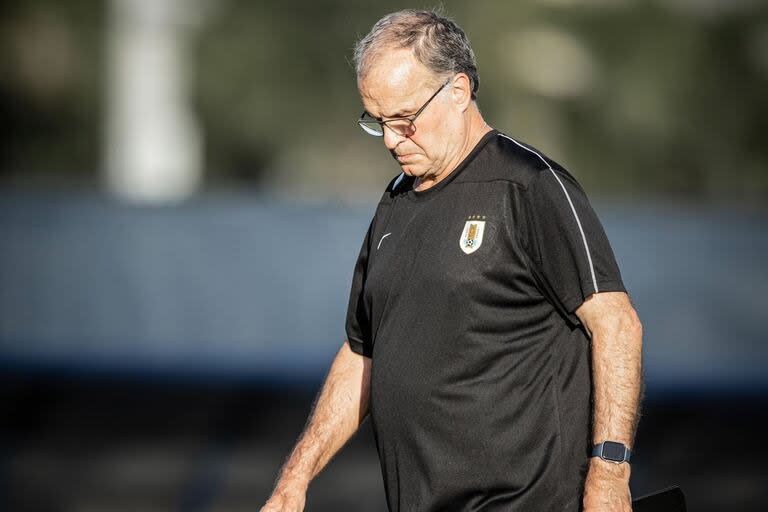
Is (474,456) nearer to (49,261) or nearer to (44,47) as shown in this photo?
(49,261)

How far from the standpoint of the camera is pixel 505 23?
63.0 feet

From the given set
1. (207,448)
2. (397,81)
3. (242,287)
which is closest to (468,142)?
(397,81)

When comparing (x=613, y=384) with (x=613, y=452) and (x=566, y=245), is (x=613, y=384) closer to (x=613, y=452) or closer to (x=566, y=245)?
(x=613, y=452)

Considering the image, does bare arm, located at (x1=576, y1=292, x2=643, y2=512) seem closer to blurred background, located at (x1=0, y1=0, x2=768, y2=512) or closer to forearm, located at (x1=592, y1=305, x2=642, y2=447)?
forearm, located at (x1=592, y1=305, x2=642, y2=447)

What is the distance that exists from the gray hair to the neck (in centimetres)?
13

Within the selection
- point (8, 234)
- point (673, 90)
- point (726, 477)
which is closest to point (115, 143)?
point (8, 234)

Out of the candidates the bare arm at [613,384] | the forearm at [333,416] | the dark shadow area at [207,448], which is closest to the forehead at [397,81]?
the bare arm at [613,384]

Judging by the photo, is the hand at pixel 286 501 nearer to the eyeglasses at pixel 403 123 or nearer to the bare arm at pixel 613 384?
the bare arm at pixel 613 384

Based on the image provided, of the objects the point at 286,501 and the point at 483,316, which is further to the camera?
the point at 286,501

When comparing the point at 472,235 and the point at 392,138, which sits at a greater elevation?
the point at 392,138

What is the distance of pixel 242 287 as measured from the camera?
34.3 ft

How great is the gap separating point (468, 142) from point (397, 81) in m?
0.27

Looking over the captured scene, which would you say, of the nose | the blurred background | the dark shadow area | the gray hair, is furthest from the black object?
the dark shadow area

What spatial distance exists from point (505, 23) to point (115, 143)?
6878 millimetres
